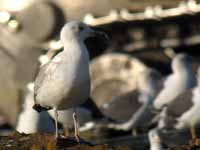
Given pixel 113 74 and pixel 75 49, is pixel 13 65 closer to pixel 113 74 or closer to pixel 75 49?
pixel 113 74

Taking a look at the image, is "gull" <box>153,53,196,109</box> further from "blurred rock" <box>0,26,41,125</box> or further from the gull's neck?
the gull's neck

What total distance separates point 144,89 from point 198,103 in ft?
10.7

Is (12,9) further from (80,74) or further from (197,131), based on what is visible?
(80,74)

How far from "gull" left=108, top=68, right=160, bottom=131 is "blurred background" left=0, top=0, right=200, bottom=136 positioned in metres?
1.05

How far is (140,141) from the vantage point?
8.88 meters

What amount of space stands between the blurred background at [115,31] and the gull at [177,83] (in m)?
2.19

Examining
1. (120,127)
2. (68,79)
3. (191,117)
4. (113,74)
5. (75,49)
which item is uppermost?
(113,74)

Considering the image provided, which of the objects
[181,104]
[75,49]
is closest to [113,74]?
[181,104]

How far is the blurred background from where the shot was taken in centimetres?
1491

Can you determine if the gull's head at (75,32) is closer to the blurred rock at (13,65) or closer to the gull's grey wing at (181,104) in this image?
the gull's grey wing at (181,104)

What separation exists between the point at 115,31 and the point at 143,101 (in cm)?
357

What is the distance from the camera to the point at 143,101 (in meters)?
12.2

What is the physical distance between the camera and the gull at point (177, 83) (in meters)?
11.2

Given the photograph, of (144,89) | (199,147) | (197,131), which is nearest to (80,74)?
(199,147)
